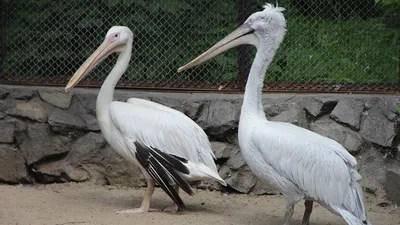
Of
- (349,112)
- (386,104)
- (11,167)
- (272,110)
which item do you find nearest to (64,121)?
(11,167)

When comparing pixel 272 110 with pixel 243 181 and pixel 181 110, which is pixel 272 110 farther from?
pixel 181 110

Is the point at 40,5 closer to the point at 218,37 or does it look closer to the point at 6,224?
the point at 218,37

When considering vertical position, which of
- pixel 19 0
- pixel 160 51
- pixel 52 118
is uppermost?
pixel 19 0

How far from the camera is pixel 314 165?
626 centimetres

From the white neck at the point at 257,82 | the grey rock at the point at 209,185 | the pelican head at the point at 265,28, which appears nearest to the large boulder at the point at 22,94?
the grey rock at the point at 209,185

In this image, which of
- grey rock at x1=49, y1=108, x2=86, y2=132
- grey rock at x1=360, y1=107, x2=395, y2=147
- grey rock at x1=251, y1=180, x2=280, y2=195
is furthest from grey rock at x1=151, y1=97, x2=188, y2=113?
grey rock at x1=360, y1=107, x2=395, y2=147

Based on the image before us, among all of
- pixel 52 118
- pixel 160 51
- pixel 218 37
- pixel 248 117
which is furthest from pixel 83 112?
pixel 248 117

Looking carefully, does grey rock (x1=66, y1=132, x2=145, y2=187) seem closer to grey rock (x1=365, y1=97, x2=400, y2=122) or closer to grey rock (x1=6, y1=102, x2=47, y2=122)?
grey rock (x1=6, y1=102, x2=47, y2=122)

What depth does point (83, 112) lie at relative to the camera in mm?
8227

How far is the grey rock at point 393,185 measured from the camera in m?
7.61

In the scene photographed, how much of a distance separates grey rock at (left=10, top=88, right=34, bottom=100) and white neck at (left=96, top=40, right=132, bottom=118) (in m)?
1.20

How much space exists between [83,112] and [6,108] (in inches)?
29.1

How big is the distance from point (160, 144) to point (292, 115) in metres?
1.57

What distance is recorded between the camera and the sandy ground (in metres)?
6.76
